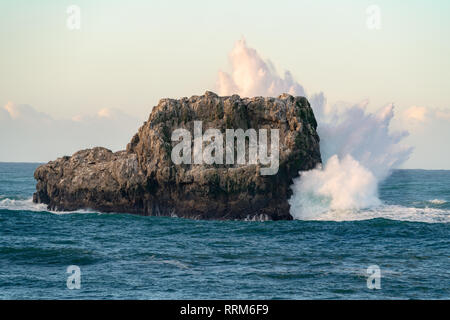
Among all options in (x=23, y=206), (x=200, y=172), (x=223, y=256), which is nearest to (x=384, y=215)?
(x=200, y=172)

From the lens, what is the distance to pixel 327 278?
31703 millimetres

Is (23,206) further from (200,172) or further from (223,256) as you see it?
(223,256)

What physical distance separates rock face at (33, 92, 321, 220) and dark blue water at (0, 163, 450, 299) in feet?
5.61

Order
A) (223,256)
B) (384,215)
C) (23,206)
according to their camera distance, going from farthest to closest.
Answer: (23,206)
(384,215)
(223,256)

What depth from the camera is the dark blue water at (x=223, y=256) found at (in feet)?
96.6

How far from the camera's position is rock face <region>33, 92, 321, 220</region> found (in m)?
50.5

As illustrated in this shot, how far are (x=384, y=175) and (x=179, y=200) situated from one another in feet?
69.2

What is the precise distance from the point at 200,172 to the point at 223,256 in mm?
14469

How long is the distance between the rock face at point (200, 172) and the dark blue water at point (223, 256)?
1710 millimetres

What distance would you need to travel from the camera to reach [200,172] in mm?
51031

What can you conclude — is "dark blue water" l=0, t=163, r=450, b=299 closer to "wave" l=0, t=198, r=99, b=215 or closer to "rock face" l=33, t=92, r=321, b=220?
"rock face" l=33, t=92, r=321, b=220

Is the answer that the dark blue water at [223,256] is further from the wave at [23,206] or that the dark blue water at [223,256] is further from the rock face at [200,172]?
the wave at [23,206]

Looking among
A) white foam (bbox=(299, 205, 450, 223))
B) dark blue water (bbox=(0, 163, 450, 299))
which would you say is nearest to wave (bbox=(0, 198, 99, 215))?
dark blue water (bbox=(0, 163, 450, 299))
